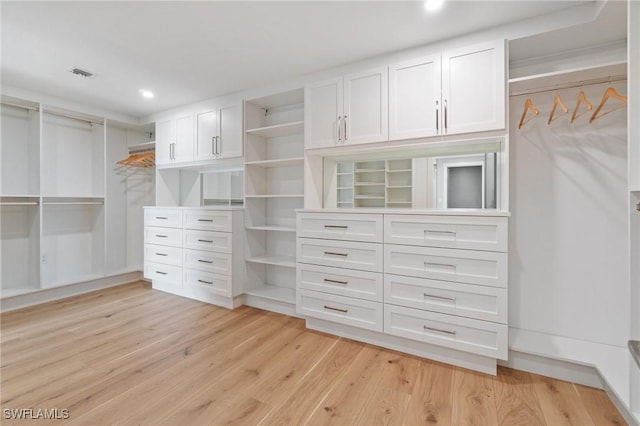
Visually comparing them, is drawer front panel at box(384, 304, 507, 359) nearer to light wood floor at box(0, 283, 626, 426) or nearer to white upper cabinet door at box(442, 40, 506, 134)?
light wood floor at box(0, 283, 626, 426)

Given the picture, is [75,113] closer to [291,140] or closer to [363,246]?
[291,140]

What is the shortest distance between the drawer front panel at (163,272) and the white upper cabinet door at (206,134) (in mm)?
1445

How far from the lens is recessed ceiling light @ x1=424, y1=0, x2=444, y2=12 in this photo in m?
1.72

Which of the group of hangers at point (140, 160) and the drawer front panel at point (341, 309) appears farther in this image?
the group of hangers at point (140, 160)

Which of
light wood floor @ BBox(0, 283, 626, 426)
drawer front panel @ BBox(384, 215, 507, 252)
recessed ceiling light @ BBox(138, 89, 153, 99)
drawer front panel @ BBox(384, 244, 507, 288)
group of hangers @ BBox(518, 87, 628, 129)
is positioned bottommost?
light wood floor @ BBox(0, 283, 626, 426)

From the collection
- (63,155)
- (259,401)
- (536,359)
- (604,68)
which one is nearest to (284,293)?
(259,401)

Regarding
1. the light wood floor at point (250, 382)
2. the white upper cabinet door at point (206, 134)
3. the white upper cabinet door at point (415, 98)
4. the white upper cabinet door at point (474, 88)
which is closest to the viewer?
the light wood floor at point (250, 382)

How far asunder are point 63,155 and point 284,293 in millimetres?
3422

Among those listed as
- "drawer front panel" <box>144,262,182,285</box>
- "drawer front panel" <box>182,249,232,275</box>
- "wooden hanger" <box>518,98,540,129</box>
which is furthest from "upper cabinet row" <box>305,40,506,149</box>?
"drawer front panel" <box>144,262,182,285</box>

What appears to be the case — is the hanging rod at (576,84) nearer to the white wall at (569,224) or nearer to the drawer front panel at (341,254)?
the white wall at (569,224)

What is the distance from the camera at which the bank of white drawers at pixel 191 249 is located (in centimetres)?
306

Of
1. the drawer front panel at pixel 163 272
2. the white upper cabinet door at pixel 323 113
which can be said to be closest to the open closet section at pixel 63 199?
the drawer front panel at pixel 163 272

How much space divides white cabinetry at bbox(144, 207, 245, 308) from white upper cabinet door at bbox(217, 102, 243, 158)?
680 millimetres

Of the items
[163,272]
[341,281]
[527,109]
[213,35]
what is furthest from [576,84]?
[163,272]
